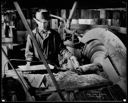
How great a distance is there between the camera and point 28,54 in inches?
177

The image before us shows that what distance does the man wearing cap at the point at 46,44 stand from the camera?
448cm

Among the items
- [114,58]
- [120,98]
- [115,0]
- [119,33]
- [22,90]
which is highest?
[115,0]

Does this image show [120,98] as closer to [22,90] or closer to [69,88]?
[69,88]

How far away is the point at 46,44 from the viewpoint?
16.1 ft

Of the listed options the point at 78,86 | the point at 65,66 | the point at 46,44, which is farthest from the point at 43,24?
the point at 78,86

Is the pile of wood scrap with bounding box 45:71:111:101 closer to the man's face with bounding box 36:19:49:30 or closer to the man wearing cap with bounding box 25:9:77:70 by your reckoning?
the man wearing cap with bounding box 25:9:77:70

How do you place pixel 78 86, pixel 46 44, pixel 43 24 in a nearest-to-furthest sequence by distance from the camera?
pixel 78 86, pixel 43 24, pixel 46 44

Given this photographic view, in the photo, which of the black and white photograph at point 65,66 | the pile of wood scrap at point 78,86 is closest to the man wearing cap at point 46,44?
the black and white photograph at point 65,66

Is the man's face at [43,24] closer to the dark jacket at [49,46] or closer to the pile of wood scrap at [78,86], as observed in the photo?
the dark jacket at [49,46]

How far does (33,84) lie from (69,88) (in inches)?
27.5

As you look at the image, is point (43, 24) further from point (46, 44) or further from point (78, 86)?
point (78, 86)

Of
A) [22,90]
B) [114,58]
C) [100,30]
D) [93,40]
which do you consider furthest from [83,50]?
[22,90]

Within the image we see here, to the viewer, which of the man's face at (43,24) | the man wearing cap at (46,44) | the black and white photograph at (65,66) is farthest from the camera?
the man wearing cap at (46,44)

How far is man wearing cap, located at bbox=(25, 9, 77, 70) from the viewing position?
448 centimetres
